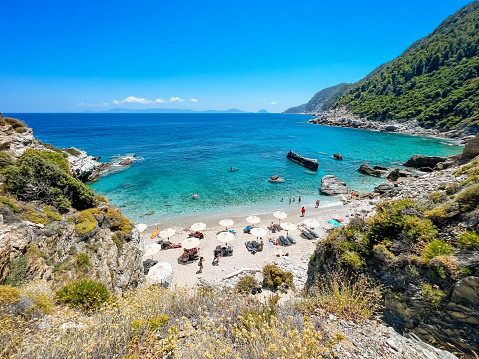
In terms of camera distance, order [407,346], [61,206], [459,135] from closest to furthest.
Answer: [407,346]
[61,206]
[459,135]

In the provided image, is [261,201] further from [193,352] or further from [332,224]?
[193,352]

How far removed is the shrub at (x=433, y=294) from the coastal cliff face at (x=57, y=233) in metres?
11.6

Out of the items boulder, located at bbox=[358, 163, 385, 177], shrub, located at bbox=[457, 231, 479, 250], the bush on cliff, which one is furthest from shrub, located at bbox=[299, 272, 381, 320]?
boulder, located at bbox=[358, 163, 385, 177]

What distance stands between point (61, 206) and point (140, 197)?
19.5 meters

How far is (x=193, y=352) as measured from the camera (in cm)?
331

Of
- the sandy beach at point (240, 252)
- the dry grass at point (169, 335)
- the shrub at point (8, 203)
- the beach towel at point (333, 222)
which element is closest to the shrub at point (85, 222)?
the shrub at point (8, 203)

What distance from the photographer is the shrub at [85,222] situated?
9680mm

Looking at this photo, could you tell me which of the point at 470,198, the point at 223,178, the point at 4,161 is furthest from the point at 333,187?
the point at 4,161

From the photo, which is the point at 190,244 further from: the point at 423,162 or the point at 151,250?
the point at 423,162

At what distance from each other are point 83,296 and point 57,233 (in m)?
4.33

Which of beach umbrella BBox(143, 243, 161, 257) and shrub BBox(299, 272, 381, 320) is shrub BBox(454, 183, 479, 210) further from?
beach umbrella BBox(143, 243, 161, 257)

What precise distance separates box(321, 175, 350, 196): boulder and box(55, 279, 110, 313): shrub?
30.6 m

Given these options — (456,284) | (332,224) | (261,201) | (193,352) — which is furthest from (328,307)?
(261,201)

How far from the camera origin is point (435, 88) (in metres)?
89.6
